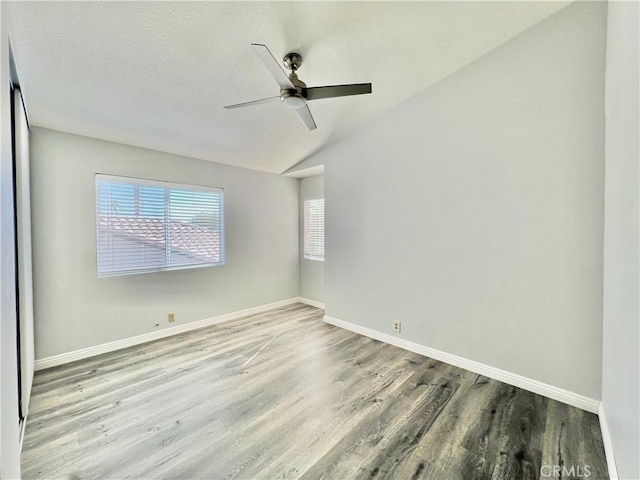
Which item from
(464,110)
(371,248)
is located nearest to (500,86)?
(464,110)

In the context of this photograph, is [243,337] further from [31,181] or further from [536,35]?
[536,35]

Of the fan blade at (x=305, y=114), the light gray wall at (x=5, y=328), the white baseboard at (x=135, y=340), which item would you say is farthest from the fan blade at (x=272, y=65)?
the white baseboard at (x=135, y=340)

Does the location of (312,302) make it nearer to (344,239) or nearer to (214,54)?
(344,239)

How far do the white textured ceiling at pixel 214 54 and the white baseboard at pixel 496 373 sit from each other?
2634mm

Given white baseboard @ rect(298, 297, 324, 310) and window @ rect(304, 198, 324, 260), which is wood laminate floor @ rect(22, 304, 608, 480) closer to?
white baseboard @ rect(298, 297, 324, 310)

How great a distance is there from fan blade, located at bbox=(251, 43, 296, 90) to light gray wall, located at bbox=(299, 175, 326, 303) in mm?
2715

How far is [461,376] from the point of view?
2449 mm

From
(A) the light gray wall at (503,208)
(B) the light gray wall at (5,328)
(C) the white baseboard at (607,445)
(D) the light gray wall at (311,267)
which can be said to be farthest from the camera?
(D) the light gray wall at (311,267)

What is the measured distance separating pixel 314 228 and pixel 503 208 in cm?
289

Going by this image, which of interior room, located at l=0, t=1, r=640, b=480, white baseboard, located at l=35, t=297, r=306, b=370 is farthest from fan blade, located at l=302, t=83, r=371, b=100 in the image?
white baseboard, located at l=35, t=297, r=306, b=370

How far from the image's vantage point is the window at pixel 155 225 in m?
2.88

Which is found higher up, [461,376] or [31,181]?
[31,181]

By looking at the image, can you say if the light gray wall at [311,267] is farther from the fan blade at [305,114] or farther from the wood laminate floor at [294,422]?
the fan blade at [305,114]

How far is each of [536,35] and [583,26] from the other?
28cm
